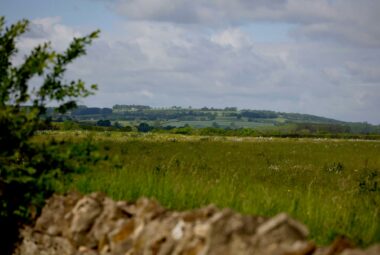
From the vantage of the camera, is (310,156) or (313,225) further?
(310,156)

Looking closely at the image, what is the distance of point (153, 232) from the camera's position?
222 inches

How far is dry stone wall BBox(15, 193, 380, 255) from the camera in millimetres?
4449

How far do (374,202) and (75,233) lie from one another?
4911 mm

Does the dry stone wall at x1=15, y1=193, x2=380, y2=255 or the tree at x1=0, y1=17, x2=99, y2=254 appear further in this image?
the tree at x1=0, y1=17, x2=99, y2=254

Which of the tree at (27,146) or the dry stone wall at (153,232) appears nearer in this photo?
the dry stone wall at (153,232)

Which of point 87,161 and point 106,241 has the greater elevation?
point 87,161

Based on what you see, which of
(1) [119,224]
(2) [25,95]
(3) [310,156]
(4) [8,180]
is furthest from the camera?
(3) [310,156]

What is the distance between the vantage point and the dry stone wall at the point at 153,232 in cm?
445

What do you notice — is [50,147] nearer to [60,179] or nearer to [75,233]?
[60,179]

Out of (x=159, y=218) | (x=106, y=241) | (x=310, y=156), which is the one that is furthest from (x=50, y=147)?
(x=310, y=156)

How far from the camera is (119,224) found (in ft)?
20.3

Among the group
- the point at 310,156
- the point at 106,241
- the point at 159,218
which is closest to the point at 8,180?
the point at 106,241

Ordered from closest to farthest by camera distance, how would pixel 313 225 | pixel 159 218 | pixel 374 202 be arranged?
pixel 159 218 < pixel 313 225 < pixel 374 202

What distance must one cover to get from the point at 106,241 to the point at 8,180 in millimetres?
2185
